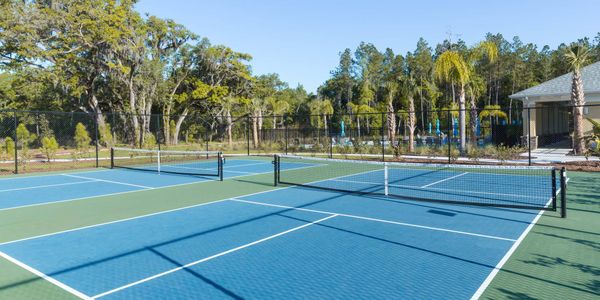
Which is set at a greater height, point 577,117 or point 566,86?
point 566,86

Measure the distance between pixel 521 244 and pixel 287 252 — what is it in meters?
3.66

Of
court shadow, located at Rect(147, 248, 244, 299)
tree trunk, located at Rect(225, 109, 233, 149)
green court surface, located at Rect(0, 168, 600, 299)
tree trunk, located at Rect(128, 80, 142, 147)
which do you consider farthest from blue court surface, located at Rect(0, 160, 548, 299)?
tree trunk, located at Rect(128, 80, 142, 147)

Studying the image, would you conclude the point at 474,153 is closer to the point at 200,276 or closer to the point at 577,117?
the point at 577,117

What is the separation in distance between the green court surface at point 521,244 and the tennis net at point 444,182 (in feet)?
2.53

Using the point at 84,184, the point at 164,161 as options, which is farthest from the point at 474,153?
the point at 84,184

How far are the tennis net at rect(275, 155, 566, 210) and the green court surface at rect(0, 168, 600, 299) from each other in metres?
0.77

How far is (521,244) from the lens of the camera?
641 centimetres

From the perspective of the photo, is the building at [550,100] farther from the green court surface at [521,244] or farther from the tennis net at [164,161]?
the tennis net at [164,161]

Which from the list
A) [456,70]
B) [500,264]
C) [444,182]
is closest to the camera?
[500,264]

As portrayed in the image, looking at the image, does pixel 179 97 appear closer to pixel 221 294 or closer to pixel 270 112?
pixel 270 112

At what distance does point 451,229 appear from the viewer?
7.43m

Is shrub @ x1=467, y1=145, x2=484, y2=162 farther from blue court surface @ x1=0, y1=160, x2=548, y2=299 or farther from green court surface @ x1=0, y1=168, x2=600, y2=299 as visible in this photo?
blue court surface @ x1=0, y1=160, x2=548, y2=299

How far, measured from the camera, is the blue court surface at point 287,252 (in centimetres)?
492

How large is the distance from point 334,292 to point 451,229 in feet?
11.7
